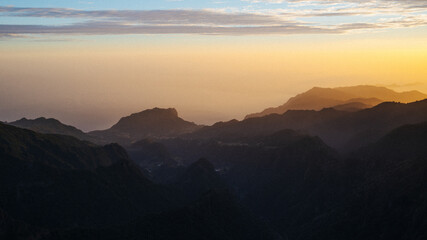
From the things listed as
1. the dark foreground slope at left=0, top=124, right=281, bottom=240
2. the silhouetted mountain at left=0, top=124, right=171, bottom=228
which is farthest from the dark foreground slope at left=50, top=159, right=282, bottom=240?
the silhouetted mountain at left=0, top=124, right=171, bottom=228

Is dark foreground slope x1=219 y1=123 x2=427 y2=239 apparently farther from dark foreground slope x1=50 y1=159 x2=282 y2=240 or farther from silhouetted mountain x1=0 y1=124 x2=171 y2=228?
silhouetted mountain x1=0 y1=124 x2=171 y2=228

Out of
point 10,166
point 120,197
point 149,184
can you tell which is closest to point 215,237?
point 120,197

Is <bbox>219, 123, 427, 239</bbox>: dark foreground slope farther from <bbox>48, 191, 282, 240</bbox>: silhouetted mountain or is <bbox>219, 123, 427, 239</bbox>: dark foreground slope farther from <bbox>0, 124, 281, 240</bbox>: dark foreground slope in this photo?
<bbox>0, 124, 281, 240</bbox>: dark foreground slope

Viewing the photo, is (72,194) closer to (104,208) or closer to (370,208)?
(104,208)

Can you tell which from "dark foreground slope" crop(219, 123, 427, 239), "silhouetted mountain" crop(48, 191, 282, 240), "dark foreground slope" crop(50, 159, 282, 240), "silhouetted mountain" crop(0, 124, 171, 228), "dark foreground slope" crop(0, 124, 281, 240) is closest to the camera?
"silhouetted mountain" crop(48, 191, 282, 240)

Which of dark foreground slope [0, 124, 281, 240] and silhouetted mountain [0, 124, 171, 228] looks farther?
silhouetted mountain [0, 124, 171, 228]

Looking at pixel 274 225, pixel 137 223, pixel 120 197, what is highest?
pixel 137 223

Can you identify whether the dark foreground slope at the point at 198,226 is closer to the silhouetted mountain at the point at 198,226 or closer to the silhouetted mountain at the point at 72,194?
the silhouetted mountain at the point at 198,226

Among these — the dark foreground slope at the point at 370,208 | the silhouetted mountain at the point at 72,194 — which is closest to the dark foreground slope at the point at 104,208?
the silhouetted mountain at the point at 72,194

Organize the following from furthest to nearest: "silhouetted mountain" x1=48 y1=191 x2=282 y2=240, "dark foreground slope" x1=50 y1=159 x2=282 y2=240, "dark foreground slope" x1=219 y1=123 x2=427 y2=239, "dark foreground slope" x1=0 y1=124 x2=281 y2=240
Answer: "dark foreground slope" x1=219 y1=123 x2=427 y2=239
"dark foreground slope" x1=0 y1=124 x2=281 y2=240
"dark foreground slope" x1=50 y1=159 x2=282 y2=240
"silhouetted mountain" x1=48 y1=191 x2=282 y2=240

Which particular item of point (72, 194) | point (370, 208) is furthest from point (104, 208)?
point (370, 208)

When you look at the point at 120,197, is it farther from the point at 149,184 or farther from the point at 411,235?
the point at 411,235
